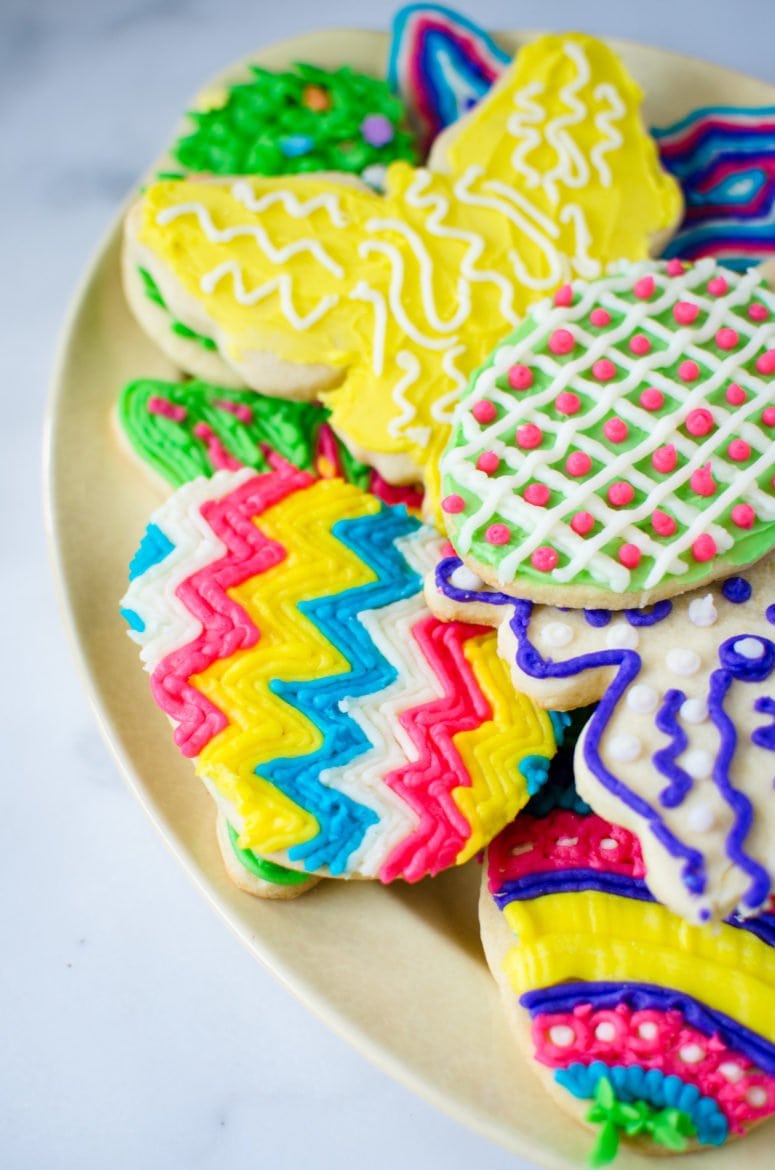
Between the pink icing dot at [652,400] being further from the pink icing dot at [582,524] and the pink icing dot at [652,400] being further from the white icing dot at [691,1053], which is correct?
the white icing dot at [691,1053]

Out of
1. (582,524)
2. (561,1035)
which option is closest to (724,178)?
(582,524)

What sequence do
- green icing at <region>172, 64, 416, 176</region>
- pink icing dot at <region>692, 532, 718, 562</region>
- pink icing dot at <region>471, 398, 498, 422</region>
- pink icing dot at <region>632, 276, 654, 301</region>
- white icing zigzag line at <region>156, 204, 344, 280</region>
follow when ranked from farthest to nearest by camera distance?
green icing at <region>172, 64, 416, 176</region> < white icing zigzag line at <region>156, 204, 344, 280</region> < pink icing dot at <region>632, 276, 654, 301</region> < pink icing dot at <region>471, 398, 498, 422</region> < pink icing dot at <region>692, 532, 718, 562</region>

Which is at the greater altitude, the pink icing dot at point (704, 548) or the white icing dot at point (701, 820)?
the pink icing dot at point (704, 548)

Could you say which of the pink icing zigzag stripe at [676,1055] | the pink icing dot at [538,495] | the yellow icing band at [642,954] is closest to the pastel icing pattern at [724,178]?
the pink icing dot at [538,495]

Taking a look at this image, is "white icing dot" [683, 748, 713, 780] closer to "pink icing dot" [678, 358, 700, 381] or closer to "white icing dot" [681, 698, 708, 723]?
"white icing dot" [681, 698, 708, 723]

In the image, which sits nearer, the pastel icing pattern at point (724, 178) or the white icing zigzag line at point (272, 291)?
the white icing zigzag line at point (272, 291)

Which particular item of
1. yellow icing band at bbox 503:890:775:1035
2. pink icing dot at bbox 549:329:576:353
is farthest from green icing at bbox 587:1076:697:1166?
pink icing dot at bbox 549:329:576:353

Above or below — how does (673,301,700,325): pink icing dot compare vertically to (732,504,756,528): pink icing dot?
above
